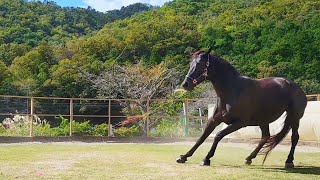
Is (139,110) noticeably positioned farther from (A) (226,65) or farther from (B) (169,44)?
(A) (226,65)

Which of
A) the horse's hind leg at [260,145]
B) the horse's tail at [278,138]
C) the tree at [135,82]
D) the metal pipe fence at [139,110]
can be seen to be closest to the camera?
the horse's tail at [278,138]

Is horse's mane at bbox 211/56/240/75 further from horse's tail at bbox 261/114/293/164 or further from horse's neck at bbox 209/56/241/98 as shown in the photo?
horse's tail at bbox 261/114/293/164

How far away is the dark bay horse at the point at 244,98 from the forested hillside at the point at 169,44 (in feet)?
79.4

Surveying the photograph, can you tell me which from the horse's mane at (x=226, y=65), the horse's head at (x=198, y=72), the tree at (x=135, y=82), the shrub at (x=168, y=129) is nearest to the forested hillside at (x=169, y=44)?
the tree at (x=135, y=82)

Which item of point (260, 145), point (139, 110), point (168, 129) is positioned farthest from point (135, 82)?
point (260, 145)

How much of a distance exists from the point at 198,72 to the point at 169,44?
3310 cm

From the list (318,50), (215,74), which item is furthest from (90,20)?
(215,74)

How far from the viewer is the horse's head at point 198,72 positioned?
22.0 feet

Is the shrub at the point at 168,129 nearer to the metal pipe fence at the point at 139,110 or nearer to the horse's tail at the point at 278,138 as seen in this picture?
the metal pipe fence at the point at 139,110

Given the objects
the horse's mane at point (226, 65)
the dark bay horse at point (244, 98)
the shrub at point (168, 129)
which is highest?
the horse's mane at point (226, 65)

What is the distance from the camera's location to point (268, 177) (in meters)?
5.16

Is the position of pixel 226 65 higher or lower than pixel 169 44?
lower

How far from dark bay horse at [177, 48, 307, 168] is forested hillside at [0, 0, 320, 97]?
24208 mm

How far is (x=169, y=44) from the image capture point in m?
39.6
